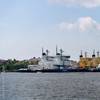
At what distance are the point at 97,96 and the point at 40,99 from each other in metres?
7.99

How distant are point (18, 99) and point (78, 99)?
6.74 meters

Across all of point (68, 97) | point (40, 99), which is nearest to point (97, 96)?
point (68, 97)

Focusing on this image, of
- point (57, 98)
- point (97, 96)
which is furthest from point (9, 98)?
point (97, 96)

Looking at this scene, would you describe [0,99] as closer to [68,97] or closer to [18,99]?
[18,99]

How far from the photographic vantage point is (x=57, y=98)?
58656 mm

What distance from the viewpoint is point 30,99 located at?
56.2 metres

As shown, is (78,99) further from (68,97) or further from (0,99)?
(0,99)

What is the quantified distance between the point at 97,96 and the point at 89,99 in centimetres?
417

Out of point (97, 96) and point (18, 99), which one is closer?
point (18, 99)

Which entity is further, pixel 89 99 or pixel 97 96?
pixel 97 96

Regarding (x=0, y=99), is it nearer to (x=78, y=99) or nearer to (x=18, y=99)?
(x=18, y=99)

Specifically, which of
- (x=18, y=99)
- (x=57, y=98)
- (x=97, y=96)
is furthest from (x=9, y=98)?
(x=97, y=96)

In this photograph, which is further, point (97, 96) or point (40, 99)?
point (97, 96)

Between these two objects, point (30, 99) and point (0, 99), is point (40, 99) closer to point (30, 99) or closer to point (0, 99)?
point (30, 99)
